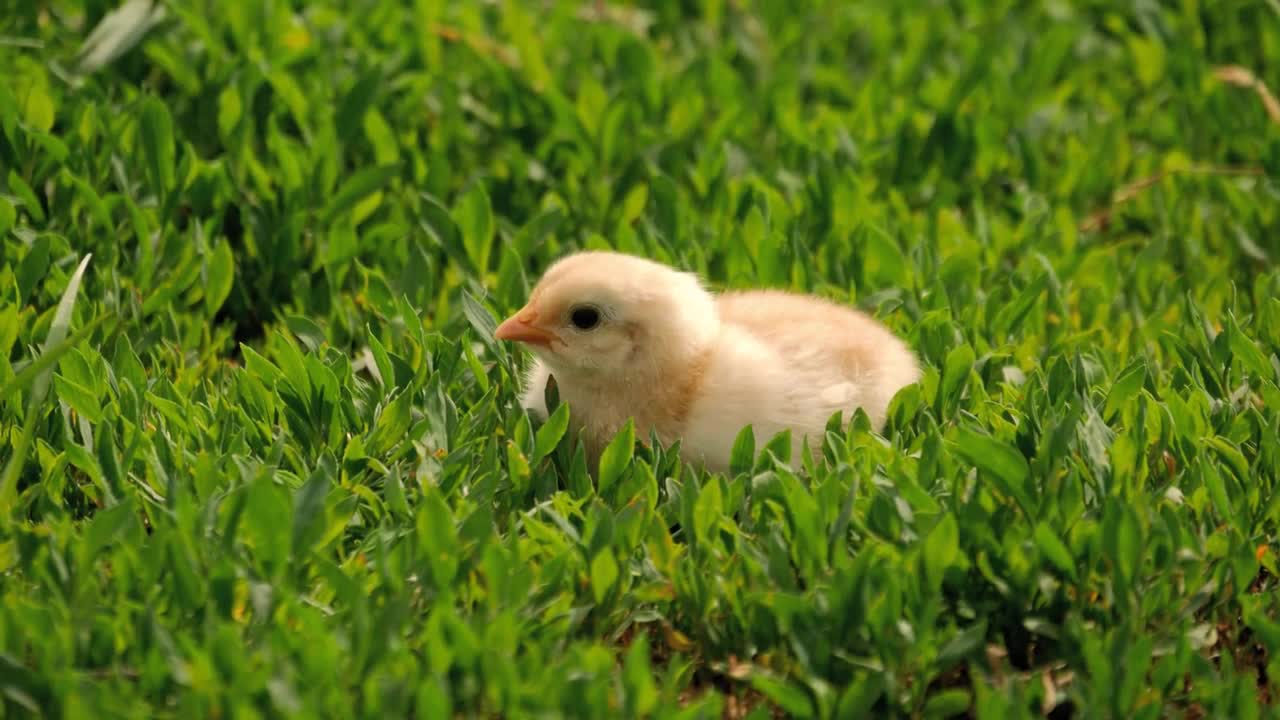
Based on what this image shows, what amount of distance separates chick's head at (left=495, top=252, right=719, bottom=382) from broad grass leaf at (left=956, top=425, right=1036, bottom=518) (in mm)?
894

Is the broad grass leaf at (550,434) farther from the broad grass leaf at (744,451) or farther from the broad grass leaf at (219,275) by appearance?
the broad grass leaf at (219,275)

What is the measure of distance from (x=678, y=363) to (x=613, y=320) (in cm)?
22

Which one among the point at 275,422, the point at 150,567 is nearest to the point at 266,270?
the point at 275,422

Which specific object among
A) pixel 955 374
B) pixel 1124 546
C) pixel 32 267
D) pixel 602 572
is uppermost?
pixel 32 267

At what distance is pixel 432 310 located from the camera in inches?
207

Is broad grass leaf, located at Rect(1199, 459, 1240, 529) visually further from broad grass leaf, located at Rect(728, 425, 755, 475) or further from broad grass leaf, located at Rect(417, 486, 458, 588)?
broad grass leaf, located at Rect(417, 486, 458, 588)

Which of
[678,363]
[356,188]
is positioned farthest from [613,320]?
[356,188]

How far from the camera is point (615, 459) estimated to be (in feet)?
13.7

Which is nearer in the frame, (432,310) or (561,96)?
(432,310)

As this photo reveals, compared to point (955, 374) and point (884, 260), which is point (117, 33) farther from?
point (955, 374)

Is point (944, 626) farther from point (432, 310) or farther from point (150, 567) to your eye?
point (432, 310)

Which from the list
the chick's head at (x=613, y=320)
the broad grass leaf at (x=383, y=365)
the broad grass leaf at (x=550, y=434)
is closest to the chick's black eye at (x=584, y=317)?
the chick's head at (x=613, y=320)

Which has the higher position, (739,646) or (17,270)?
(17,270)

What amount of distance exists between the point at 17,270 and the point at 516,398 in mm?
1619
